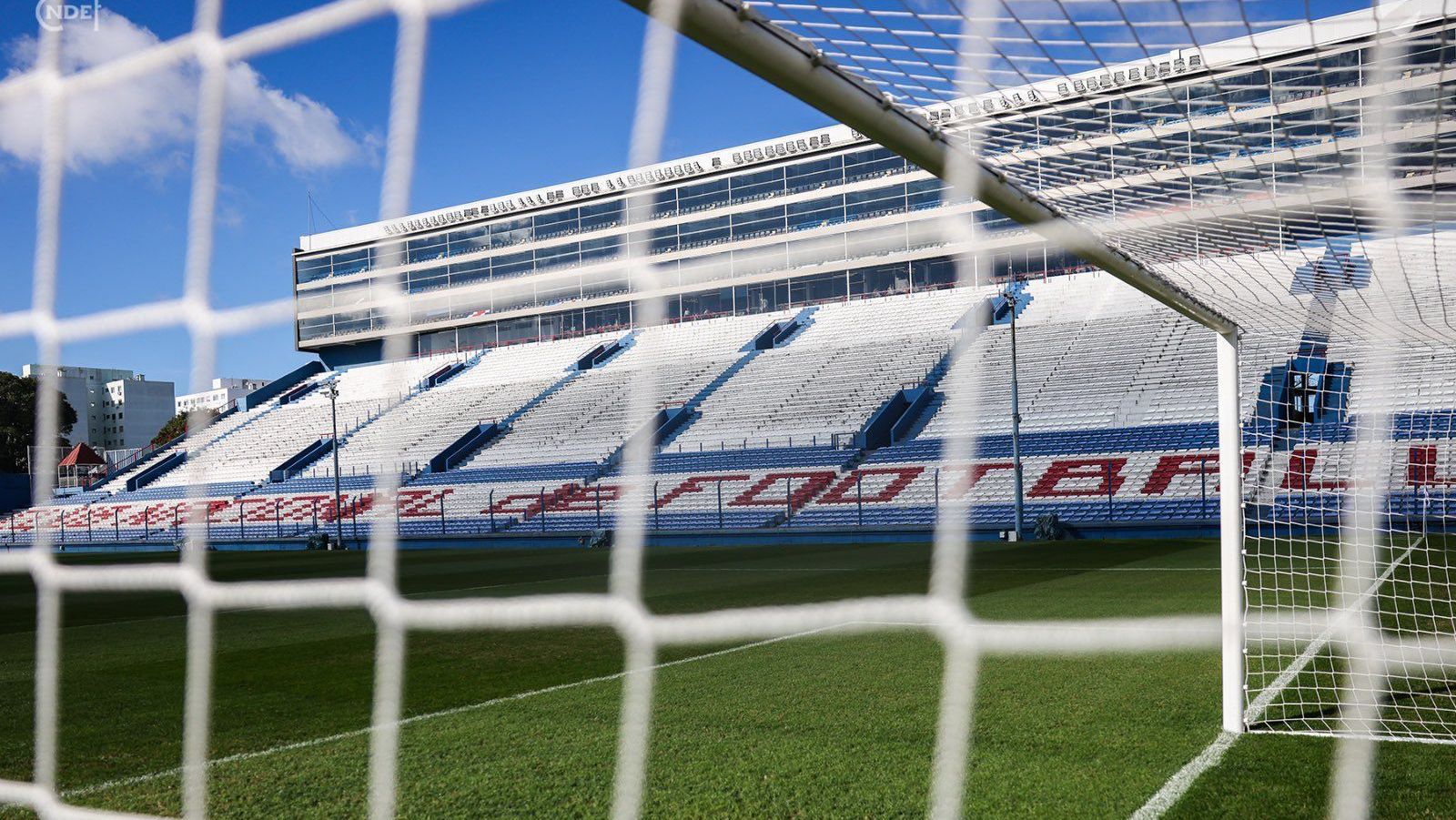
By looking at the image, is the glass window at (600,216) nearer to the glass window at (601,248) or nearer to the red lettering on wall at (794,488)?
the glass window at (601,248)

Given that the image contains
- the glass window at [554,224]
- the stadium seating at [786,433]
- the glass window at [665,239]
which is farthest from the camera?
the glass window at [665,239]

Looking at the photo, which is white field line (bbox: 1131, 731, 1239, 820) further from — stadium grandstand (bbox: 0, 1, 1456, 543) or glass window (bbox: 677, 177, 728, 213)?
glass window (bbox: 677, 177, 728, 213)

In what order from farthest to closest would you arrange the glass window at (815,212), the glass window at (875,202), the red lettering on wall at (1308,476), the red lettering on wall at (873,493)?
the glass window at (815,212) → the glass window at (875,202) → the red lettering on wall at (873,493) → the red lettering on wall at (1308,476)

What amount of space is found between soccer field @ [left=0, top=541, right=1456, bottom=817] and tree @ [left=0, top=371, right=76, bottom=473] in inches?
48.3

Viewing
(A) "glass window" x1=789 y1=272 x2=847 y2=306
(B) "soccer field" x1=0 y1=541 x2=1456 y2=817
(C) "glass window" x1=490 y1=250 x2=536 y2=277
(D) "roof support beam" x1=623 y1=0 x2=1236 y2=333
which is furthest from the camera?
(A) "glass window" x1=789 y1=272 x2=847 y2=306

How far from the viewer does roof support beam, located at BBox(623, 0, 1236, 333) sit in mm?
1568

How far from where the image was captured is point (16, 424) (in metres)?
6.57

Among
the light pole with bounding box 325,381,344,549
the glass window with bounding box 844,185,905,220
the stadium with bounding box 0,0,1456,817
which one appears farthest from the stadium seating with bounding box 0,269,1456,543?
the stadium with bounding box 0,0,1456,817

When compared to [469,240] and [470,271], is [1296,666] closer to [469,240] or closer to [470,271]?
[470,271]

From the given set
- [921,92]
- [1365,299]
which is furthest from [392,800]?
[1365,299]

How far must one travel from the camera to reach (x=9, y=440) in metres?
7.21

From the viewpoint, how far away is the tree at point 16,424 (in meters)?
5.31

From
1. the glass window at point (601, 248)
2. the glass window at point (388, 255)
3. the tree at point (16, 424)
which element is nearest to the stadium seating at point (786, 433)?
the glass window at point (601, 248)

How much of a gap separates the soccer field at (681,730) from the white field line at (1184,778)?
0.03 meters
